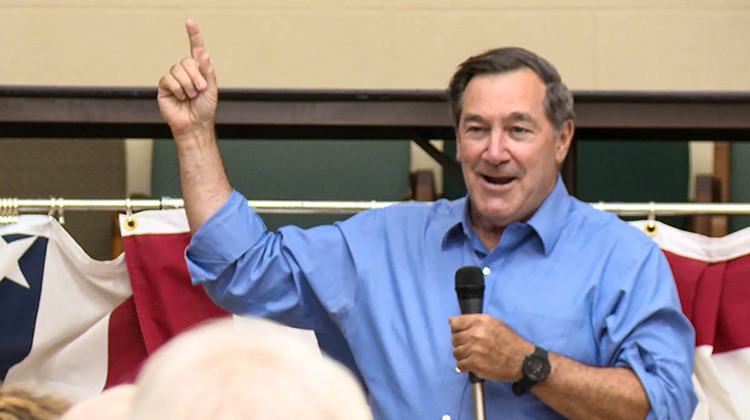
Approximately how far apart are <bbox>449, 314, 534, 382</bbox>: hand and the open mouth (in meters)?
0.33

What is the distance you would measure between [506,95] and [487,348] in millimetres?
539

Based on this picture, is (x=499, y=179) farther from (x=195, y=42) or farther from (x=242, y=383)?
(x=242, y=383)

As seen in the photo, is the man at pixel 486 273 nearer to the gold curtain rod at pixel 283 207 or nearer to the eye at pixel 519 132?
the eye at pixel 519 132

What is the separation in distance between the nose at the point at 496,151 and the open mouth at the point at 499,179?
36 mm

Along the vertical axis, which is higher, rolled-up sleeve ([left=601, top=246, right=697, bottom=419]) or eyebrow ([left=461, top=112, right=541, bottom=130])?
eyebrow ([left=461, top=112, right=541, bottom=130])

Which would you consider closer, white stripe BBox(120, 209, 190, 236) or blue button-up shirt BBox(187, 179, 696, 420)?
blue button-up shirt BBox(187, 179, 696, 420)

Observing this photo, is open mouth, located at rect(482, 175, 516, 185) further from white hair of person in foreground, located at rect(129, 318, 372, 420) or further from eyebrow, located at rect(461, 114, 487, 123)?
white hair of person in foreground, located at rect(129, 318, 372, 420)

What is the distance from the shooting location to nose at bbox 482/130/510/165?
2221mm

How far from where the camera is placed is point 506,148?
2.23 metres

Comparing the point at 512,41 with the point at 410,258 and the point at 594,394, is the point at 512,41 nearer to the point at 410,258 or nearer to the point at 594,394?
the point at 410,258

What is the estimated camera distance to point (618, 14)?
358 centimetres

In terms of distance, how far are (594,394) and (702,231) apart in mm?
1589

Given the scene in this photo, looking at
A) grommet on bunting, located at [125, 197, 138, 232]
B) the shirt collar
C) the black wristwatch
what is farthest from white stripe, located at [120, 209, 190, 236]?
the black wristwatch

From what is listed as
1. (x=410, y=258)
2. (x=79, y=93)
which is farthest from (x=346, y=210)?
(x=79, y=93)
